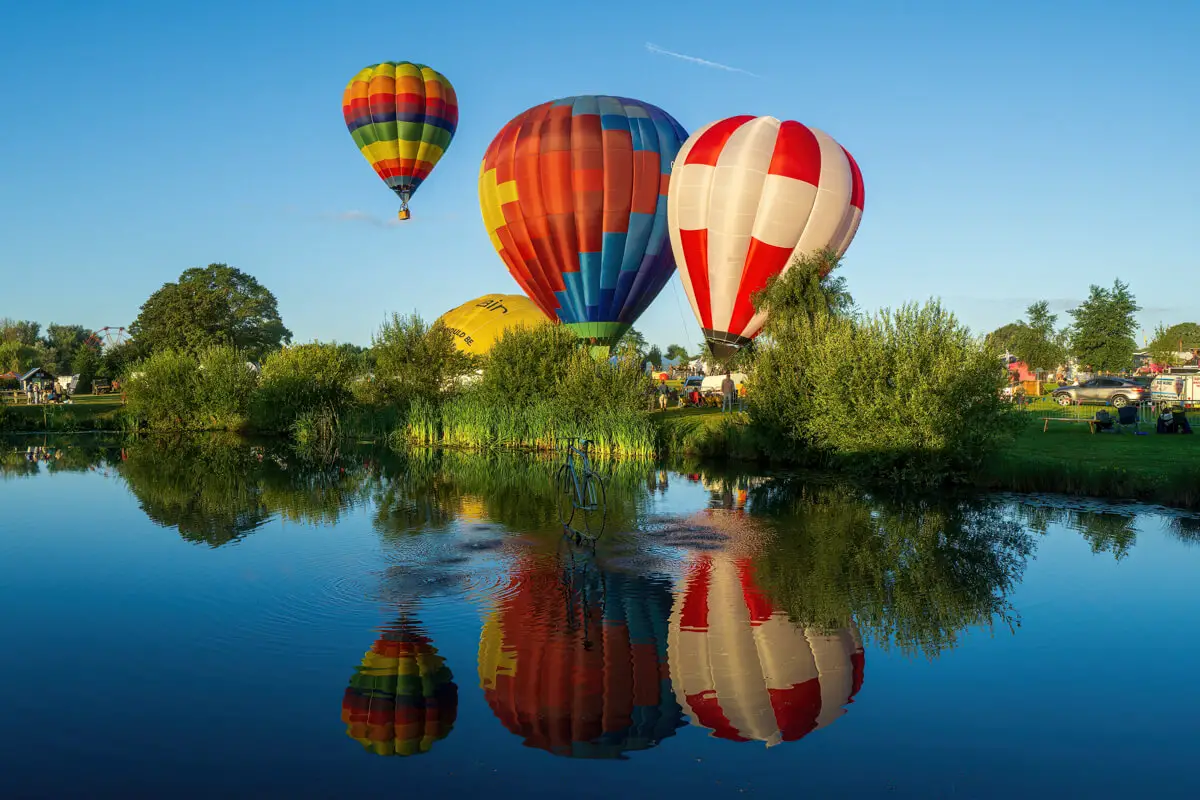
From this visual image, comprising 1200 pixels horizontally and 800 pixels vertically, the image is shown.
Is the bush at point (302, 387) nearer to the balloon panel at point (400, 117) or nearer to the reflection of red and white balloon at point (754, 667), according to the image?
the balloon panel at point (400, 117)

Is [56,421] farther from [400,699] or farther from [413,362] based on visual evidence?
[400,699]

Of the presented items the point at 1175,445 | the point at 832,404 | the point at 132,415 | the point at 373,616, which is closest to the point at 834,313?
the point at 832,404

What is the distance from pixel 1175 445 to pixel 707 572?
1657cm

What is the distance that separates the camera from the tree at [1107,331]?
172ft

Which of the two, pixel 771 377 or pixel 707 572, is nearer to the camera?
pixel 707 572

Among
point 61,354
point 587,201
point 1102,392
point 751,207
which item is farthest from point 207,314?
point 1102,392

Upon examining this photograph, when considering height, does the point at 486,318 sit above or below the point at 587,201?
below

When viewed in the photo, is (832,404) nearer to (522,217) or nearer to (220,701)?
(220,701)

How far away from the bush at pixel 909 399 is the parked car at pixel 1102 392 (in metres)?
25.5

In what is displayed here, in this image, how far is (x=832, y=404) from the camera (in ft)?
67.0

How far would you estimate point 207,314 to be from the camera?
246 ft

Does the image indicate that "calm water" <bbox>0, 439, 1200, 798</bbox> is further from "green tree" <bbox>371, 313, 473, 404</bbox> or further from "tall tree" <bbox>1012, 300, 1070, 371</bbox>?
"tall tree" <bbox>1012, 300, 1070, 371</bbox>

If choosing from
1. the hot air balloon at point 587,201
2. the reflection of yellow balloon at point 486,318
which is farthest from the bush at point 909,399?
the reflection of yellow balloon at point 486,318

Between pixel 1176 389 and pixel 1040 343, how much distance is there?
81.5 ft
